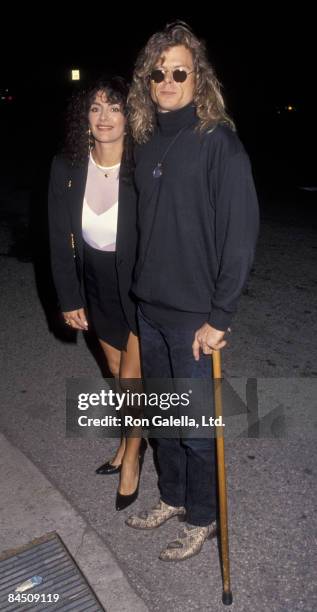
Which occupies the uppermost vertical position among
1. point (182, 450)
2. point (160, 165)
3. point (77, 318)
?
point (160, 165)

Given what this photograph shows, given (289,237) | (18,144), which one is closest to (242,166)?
(289,237)

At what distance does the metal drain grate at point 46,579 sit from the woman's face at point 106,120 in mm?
1906

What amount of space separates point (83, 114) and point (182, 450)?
166 cm

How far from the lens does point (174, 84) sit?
7.01 feet

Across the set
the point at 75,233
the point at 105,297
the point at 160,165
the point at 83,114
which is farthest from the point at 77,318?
the point at 160,165

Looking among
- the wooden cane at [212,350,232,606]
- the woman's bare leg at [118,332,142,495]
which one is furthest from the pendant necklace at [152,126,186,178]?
the woman's bare leg at [118,332,142,495]

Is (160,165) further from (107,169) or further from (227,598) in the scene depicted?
(227,598)

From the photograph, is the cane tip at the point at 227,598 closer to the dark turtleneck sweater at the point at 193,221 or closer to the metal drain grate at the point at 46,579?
the metal drain grate at the point at 46,579

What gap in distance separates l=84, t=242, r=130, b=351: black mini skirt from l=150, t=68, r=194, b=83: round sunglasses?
842 mm

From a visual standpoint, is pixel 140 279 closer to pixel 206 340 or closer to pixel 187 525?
pixel 206 340

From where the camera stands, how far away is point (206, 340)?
2217 mm

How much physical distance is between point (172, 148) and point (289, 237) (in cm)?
625

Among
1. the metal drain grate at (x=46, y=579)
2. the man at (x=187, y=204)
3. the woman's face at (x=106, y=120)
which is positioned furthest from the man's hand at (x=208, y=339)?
the metal drain grate at (x=46, y=579)

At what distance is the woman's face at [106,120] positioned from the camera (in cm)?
253
